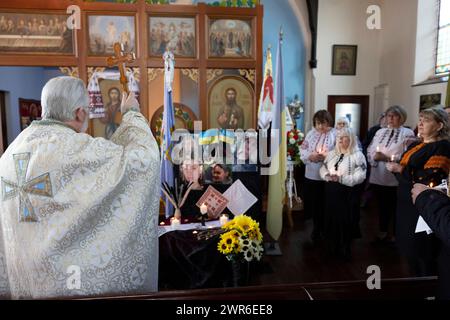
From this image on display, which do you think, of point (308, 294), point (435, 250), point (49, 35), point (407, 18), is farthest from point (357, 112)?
point (308, 294)

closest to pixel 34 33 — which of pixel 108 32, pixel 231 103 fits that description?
pixel 108 32

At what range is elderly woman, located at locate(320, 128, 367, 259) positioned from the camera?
12.2 ft

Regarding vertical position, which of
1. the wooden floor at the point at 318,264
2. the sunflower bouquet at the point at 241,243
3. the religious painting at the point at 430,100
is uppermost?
the religious painting at the point at 430,100

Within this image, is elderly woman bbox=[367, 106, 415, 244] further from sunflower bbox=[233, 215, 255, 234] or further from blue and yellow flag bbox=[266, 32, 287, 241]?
sunflower bbox=[233, 215, 255, 234]

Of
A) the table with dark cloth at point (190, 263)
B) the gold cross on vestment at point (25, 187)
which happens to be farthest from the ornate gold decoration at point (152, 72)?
the gold cross on vestment at point (25, 187)

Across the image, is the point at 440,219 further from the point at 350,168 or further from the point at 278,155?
the point at 278,155

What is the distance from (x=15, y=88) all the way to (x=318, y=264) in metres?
7.35

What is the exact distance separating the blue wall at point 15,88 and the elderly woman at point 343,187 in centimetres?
656

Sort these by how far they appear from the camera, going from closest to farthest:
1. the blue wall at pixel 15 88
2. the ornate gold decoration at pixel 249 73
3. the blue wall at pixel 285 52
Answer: the ornate gold decoration at pixel 249 73 → the blue wall at pixel 15 88 → the blue wall at pixel 285 52

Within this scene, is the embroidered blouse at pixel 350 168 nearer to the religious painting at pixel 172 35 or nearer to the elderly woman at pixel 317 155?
the elderly woman at pixel 317 155

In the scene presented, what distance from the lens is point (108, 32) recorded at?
5277 mm

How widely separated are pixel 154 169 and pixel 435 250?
107 inches

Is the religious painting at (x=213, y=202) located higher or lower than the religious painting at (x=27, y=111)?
lower

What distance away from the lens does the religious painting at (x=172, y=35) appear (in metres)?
5.36
